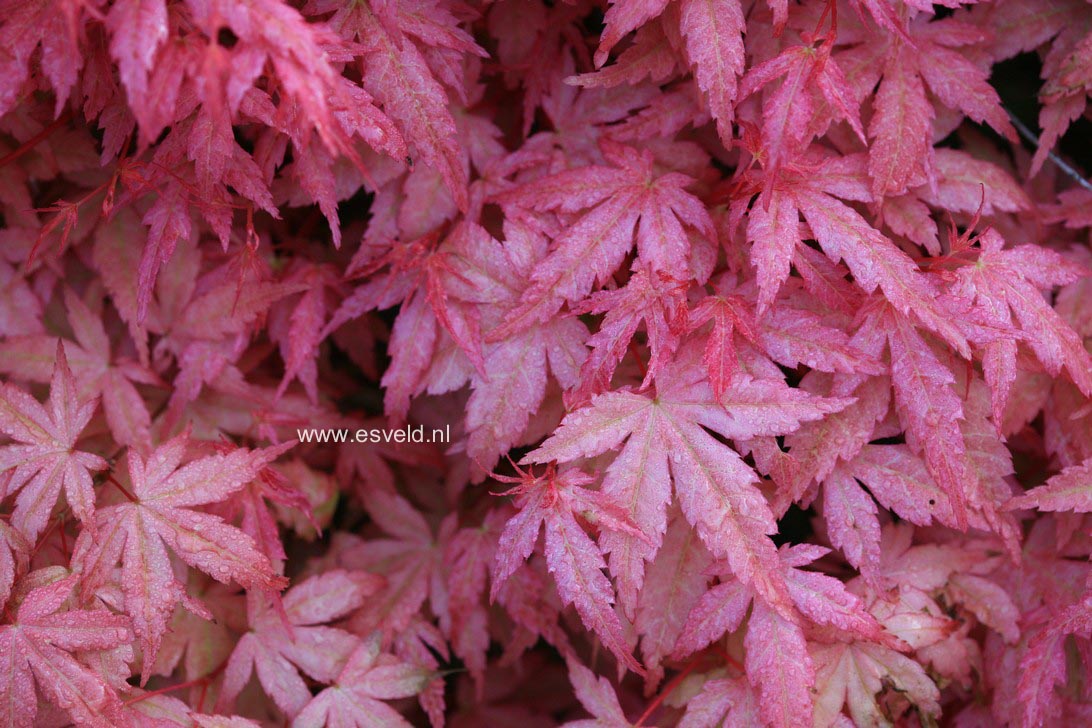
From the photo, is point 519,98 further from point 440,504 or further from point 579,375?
point 440,504

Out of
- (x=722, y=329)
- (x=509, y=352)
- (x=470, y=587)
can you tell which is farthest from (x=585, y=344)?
(x=470, y=587)

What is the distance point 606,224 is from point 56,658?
42.3 inches

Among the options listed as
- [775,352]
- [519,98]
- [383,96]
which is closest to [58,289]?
[383,96]

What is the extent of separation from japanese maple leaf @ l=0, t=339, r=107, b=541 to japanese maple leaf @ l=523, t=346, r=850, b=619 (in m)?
0.73

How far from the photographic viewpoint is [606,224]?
1.31 metres

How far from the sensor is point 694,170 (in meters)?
1.44

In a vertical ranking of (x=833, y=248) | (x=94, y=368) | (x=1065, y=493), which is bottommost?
(x=94, y=368)

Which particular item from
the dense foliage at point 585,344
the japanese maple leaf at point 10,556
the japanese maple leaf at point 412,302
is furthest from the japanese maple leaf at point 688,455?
the japanese maple leaf at point 10,556

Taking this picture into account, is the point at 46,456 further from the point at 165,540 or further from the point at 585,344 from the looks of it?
the point at 585,344

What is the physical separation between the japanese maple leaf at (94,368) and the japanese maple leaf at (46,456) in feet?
0.75

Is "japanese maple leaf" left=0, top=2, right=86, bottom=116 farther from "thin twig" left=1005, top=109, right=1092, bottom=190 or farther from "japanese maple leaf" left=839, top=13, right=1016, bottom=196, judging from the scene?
"thin twig" left=1005, top=109, right=1092, bottom=190

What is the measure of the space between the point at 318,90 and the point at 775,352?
0.77 m

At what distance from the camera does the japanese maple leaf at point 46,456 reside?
4.12 ft

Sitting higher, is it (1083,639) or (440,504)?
(1083,639)
